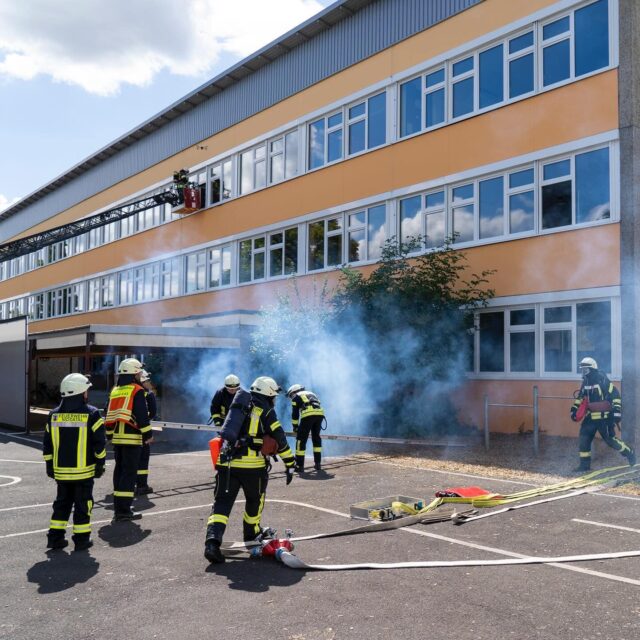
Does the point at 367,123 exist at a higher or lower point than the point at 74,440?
A: higher

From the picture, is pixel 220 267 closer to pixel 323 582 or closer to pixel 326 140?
pixel 326 140

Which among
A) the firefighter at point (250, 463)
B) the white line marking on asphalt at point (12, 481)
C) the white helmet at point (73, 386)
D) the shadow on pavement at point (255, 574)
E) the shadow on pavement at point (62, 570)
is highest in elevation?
the white helmet at point (73, 386)

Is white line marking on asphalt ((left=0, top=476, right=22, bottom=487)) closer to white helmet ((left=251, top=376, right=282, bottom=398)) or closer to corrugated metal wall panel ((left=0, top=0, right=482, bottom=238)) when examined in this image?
white helmet ((left=251, top=376, right=282, bottom=398))

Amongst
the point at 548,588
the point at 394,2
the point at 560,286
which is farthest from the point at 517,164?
the point at 548,588

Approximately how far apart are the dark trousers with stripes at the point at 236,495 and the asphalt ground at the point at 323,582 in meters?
0.44

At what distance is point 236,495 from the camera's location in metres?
7.04

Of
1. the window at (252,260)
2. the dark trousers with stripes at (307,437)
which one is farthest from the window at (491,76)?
the window at (252,260)

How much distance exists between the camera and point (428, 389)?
1742 centimetres

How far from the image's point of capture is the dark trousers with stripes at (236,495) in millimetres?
6895

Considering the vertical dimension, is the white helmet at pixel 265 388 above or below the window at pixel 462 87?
below

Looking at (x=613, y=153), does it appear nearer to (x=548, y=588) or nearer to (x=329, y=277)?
(x=329, y=277)

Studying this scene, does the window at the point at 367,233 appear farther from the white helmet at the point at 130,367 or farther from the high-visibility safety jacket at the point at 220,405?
the white helmet at the point at 130,367

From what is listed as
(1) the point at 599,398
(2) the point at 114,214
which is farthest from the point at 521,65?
Answer: (2) the point at 114,214

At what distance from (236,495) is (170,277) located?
84.2ft
